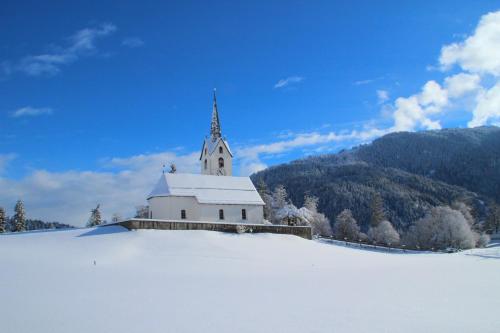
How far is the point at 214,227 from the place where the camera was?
125 feet

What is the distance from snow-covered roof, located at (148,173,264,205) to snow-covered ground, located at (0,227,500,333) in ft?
32.0

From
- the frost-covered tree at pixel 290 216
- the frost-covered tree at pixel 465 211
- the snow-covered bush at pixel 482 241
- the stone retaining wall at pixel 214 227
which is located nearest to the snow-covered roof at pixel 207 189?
the stone retaining wall at pixel 214 227

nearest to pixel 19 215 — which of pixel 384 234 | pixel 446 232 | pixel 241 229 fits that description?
pixel 241 229

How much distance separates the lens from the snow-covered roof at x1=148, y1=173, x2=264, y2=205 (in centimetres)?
4275

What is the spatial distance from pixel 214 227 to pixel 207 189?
6966 millimetres

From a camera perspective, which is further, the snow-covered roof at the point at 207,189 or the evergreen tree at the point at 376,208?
the evergreen tree at the point at 376,208

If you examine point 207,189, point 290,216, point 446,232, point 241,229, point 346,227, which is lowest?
point 446,232

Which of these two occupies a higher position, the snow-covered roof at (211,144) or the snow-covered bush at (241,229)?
the snow-covered roof at (211,144)

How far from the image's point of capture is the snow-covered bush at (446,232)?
63.8m

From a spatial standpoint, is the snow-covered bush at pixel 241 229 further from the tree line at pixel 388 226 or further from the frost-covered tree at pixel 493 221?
the frost-covered tree at pixel 493 221

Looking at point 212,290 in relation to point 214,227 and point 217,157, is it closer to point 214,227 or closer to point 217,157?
point 214,227

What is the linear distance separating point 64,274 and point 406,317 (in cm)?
1530

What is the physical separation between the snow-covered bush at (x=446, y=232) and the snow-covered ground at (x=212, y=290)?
37.5 meters

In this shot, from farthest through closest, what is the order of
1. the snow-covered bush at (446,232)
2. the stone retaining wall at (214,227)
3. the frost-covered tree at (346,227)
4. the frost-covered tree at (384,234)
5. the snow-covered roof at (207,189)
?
the frost-covered tree at (346,227) → the frost-covered tree at (384,234) → the snow-covered bush at (446,232) → the snow-covered roof at (207,189) → the stone retaining wall at (214,227)
